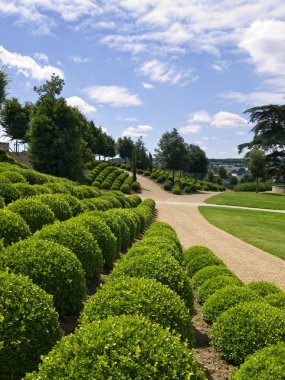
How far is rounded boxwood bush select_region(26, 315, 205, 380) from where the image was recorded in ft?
10.7

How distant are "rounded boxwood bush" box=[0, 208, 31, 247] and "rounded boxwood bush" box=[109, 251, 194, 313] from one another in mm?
2282

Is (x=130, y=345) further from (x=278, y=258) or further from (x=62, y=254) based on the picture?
(x=278, y=258)

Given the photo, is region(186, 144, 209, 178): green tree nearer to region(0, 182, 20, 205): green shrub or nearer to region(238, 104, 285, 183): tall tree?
region(238, 104, 285, 183): tall tree

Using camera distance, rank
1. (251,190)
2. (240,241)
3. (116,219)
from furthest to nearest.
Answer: (251,190) < (240,241) < (116,219)

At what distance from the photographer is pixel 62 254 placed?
244 inches

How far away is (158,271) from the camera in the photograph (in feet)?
21.1

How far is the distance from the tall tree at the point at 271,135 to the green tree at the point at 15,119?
33.8 m

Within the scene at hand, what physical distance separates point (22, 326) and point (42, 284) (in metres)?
1.61

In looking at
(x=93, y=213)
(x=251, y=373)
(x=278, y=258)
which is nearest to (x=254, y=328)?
(x=251, y=373)

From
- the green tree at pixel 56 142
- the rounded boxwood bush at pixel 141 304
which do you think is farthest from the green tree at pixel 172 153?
the rounded boxwood bush at pixel 141 304

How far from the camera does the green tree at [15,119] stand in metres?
53.1

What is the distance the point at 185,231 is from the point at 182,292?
551 inches

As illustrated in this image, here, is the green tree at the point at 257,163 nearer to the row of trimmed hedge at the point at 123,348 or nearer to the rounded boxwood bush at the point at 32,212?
the rounded boxwood bush at the point at 32,212

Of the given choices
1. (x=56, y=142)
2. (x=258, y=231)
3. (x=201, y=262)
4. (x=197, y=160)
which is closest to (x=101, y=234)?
(x=201, y=262)
